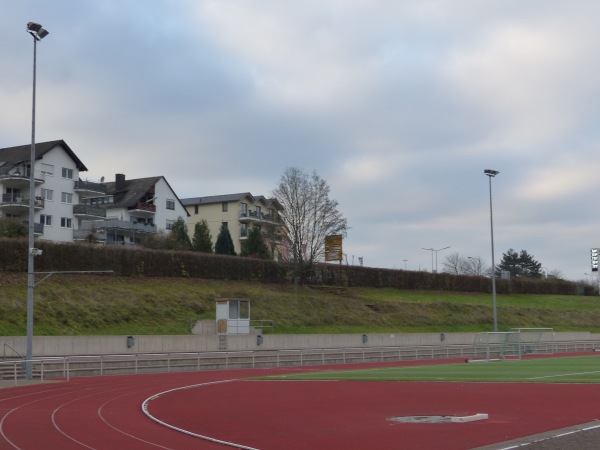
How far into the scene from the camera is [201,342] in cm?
4406

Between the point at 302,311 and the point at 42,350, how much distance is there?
24.9 m

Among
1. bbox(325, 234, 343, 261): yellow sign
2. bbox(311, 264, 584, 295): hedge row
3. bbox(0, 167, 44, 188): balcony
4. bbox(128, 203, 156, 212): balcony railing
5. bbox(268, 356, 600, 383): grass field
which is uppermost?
bbox(0, 167, 44, 188): balcony

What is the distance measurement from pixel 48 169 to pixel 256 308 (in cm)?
3214

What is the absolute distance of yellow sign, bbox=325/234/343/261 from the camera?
2682 inches

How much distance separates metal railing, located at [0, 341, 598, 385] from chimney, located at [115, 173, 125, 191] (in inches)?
2182

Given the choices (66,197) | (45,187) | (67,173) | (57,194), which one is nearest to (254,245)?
(66,197)

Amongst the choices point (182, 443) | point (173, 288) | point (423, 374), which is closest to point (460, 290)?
point (173, 288)

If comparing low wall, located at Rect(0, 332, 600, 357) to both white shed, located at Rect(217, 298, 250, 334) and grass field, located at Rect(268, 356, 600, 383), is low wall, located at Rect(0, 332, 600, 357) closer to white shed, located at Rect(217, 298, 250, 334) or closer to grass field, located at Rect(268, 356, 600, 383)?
white shed, located at Rect(217, 298, 250, 334)

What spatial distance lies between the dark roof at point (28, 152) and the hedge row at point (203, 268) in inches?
967

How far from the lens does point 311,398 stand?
23297 mm

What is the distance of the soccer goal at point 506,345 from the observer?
48562 millimetres

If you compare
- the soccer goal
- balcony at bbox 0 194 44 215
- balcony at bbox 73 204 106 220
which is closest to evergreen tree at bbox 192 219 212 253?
balcony at bbox 73 204 106 220

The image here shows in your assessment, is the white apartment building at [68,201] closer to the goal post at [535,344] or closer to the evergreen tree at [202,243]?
the evergreen tree at [202,243]

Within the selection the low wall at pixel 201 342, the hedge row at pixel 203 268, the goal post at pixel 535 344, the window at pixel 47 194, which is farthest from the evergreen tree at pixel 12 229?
the goal post at pixel 535 344
